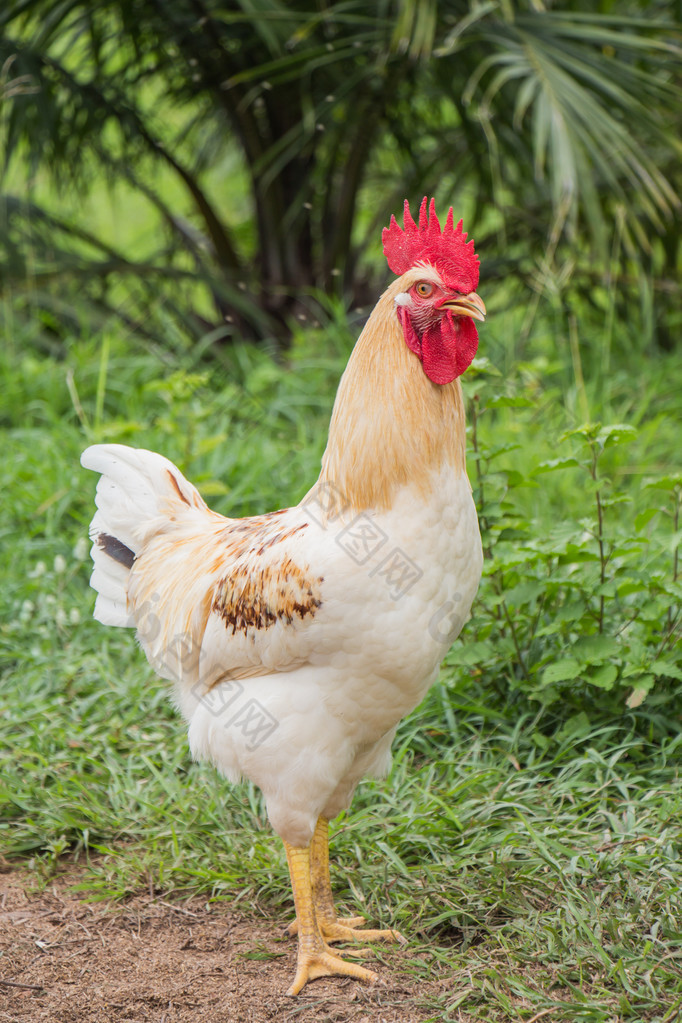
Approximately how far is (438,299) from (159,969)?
1.96 meters

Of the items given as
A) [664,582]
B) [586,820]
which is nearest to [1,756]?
[586,820]

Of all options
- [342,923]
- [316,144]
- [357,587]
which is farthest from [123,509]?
[316,144]

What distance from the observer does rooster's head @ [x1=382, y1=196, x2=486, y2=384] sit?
2340 millimetres

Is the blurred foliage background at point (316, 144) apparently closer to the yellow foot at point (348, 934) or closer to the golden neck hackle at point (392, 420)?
the golden neck hackle at point (392, 420)

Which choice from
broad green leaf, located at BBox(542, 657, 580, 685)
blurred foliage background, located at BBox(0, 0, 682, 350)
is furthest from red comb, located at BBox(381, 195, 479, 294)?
blurred foliage background, located at BBox(0, 0, 682, 350)

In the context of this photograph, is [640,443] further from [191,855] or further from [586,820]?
[191,855]

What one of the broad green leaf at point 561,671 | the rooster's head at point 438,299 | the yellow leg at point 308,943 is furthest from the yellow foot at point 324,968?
the rooster's head at point 438,299

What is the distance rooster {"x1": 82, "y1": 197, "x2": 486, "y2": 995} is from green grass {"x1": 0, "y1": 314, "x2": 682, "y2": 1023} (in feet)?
1.13

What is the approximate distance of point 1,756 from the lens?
353 cm

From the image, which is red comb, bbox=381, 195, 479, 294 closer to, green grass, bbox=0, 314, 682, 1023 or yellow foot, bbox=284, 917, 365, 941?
green grass, bbox=0, 314, 682, 1023

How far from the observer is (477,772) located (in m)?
3.28

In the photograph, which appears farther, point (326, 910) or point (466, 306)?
point (326, 910)

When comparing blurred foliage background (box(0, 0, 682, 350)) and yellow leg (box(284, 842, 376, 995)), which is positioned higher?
blurred foliage background (box(0, 0, 682, 350))

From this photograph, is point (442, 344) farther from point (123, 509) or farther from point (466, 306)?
point (123, 509)
